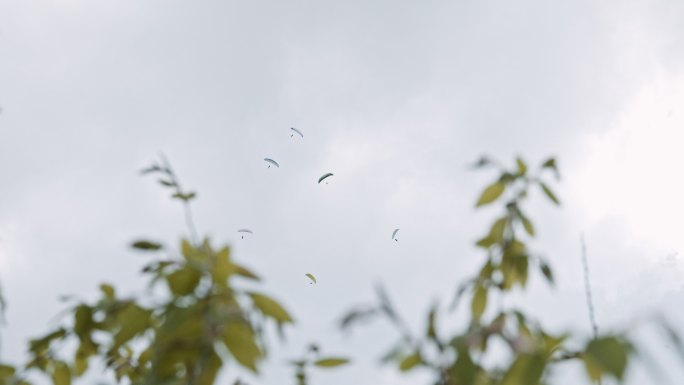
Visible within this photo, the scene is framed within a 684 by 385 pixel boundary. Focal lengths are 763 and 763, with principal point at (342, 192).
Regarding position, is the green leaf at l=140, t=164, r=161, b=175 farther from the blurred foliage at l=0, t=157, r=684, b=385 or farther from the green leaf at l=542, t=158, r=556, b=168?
Result: the green leaf at l=542, t=158, r=556, b=168

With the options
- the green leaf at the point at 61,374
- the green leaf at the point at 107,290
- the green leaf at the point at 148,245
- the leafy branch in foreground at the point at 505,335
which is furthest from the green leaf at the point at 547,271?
the green leaf at the point at 61,374

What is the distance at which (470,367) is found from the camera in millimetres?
1598

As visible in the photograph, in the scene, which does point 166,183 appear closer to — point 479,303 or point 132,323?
point 132,323

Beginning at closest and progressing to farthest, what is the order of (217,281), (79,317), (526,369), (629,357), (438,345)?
(629,357)
(526,369)
(438,345)
(217,281)
(79,317)

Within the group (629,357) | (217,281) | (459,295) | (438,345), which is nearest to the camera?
(629,357)

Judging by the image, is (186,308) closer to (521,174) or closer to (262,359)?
(262,359)

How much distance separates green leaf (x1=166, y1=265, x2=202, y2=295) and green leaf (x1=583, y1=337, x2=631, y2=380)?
1089mm

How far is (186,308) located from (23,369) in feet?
3.41

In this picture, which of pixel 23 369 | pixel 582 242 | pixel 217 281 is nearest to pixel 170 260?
pixel 217 281

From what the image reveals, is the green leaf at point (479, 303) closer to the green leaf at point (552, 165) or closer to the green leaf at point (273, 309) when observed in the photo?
the green leaf at point (552, 165)

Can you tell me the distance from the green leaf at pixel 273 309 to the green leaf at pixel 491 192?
786 mm

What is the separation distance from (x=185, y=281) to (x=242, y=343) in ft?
0.83

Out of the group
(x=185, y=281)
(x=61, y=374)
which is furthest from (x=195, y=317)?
(x=61, y=374)

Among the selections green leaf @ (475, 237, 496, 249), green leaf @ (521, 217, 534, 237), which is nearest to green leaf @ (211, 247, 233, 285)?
green leaf @ (475, 237, 496, 249)
